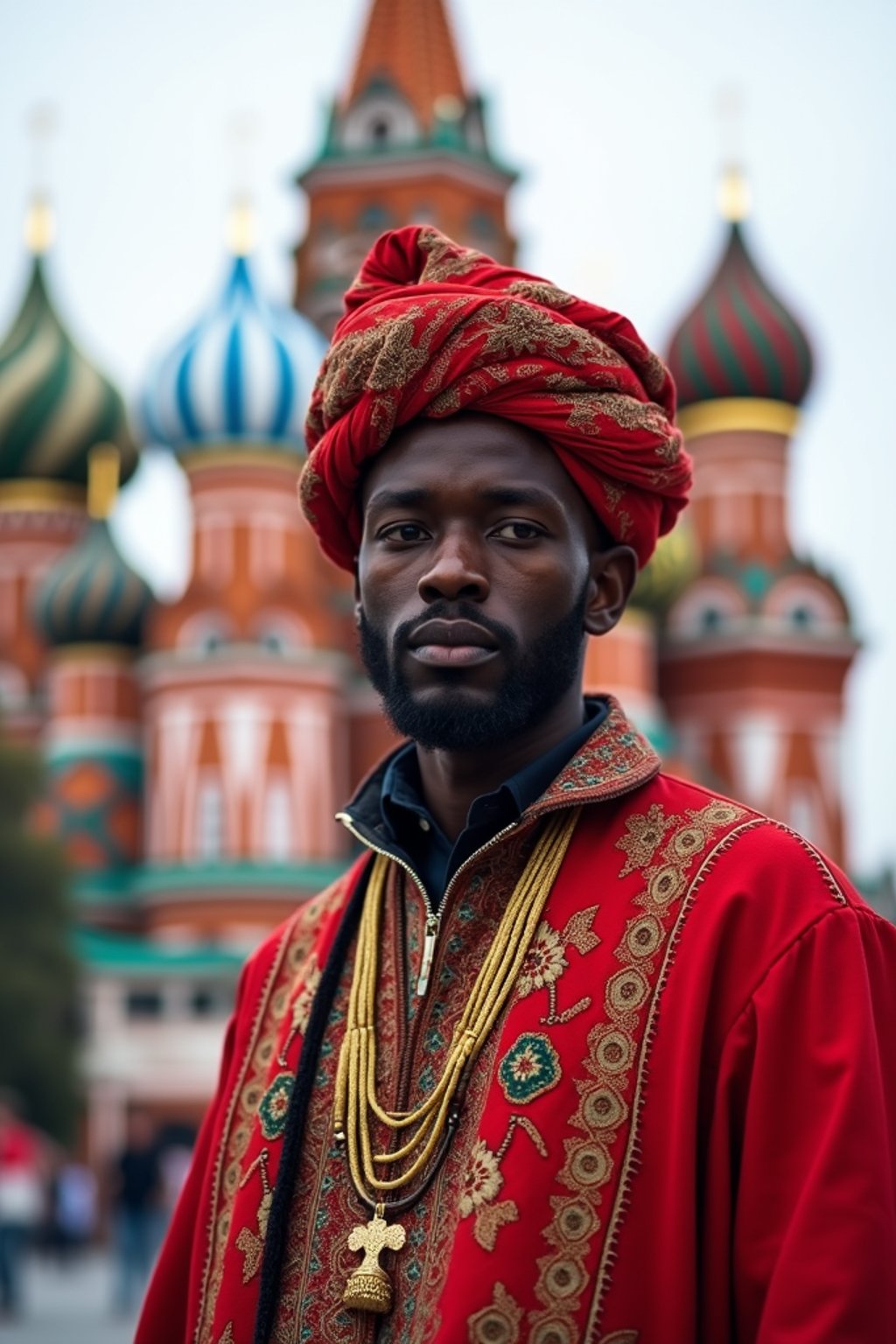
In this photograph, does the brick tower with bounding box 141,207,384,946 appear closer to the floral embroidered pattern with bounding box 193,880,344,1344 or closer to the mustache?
the floral embroidered pattern with bounding box 193,880,344,1344

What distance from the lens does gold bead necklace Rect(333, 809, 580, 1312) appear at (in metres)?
2.54

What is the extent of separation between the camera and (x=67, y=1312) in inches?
483

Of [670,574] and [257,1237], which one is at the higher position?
[670,574]

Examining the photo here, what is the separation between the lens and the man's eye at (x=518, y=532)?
265 centimetres

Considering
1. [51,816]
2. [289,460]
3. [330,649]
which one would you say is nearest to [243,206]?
[289,460]

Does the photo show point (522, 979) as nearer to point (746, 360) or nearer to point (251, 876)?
point (251, 876)

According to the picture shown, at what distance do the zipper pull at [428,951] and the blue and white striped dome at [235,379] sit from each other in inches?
1022

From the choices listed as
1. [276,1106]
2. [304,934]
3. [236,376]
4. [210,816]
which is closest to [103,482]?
[236,376]

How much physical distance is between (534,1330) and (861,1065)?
44cm

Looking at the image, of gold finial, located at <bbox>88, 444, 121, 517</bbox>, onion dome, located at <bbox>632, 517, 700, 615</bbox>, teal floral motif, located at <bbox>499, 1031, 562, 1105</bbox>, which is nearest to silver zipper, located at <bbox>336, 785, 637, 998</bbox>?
teal floral motif, located at <bbox>499, 1031, 562, 1105</bbox>

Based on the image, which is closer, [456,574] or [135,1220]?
[456,574]

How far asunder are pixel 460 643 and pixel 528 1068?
52 cm

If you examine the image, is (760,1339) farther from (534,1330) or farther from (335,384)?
(335,384)

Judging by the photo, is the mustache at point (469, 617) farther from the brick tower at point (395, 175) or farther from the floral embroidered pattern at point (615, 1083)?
the brick tower at point (395, 175)
